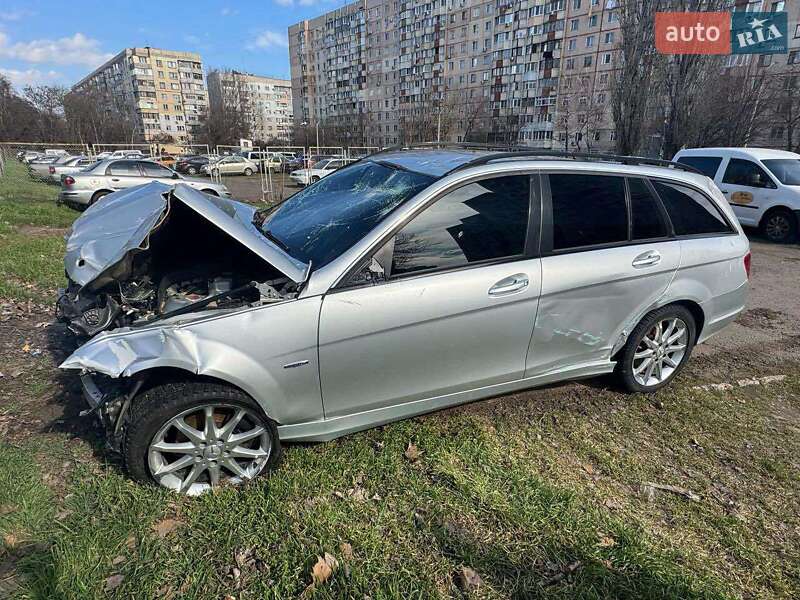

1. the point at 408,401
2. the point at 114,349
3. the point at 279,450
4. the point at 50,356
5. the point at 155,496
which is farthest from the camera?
the point at 50,356

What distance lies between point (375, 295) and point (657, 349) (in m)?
2.39

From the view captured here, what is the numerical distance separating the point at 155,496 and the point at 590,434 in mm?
2632

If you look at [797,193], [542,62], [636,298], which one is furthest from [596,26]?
[636,298]

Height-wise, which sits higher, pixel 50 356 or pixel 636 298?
pixel 636 298

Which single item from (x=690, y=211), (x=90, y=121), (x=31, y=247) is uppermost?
(x=90, y=121)

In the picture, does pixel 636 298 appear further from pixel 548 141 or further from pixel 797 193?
pixel 548 141

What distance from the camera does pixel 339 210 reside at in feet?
9.89

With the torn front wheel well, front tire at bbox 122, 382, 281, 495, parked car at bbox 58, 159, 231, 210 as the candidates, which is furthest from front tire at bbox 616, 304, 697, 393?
parked car at bbox 58, 159, 231, 210

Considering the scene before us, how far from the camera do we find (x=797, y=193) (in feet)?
30.8

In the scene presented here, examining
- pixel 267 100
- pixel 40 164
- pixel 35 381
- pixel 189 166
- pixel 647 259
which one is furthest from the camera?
pixel 267 100

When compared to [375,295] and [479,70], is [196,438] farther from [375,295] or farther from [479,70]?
[479,70]

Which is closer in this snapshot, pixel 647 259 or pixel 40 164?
pixel 647 259

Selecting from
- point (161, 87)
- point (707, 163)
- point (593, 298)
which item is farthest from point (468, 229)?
point (161, 87)

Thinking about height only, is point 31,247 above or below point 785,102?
below
